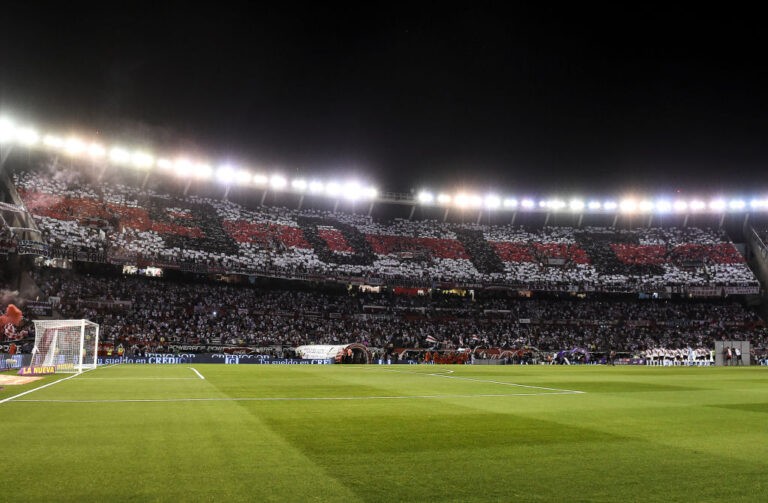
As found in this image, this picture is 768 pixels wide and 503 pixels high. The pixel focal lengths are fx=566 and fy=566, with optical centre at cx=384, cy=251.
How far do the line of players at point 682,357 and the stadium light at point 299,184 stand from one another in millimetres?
39350

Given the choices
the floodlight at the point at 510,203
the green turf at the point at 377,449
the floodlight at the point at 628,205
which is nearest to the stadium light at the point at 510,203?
the floodlight at the point at 510,203

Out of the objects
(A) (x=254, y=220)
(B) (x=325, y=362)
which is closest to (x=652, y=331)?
(B) (x=325, y=362)

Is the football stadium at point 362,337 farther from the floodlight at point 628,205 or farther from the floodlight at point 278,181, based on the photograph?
the floodlight at point 628,205

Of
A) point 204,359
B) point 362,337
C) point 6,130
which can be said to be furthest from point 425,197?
point 6,130

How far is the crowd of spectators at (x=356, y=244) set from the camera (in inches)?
1944

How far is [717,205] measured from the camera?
2712 inches

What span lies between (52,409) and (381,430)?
7124 mm

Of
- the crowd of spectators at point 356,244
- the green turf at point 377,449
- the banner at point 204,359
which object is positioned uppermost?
the crowd of spectators at point 356,244

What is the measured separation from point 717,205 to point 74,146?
7059 cm

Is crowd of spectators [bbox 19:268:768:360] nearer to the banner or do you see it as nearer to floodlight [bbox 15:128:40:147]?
the banner

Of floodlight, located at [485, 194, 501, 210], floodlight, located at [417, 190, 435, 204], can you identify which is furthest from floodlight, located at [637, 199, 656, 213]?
floodlight, located at [417, 190, 435, 204]

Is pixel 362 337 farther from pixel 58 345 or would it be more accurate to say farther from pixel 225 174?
pixel 58 345

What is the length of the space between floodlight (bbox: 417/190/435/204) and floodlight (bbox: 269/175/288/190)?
16.9 meters

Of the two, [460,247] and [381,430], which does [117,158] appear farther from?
[381,430]
